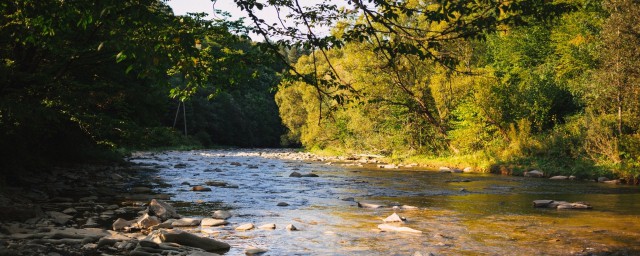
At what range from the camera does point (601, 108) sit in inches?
902

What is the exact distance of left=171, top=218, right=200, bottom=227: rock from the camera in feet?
31.2

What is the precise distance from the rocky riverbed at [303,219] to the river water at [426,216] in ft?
0.09

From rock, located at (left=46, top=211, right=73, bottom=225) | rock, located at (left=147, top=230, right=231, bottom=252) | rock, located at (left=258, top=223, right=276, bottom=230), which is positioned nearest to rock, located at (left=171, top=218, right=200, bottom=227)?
rock, located at (left=258, top=223, right=276, bottom=230)

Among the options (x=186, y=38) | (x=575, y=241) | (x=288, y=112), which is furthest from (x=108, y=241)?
(x=288, y=112)

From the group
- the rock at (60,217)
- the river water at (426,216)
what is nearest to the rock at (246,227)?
the river water at (426,216)

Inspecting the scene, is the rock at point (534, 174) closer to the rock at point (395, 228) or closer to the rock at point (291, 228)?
the rock at point (395, 228)

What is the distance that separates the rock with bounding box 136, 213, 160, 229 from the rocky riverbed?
Answer: 19 mm

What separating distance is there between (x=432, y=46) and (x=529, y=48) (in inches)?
1528

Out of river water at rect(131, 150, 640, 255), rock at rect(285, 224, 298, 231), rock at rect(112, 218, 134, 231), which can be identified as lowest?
river water at rect(131, 150, 640, 255)

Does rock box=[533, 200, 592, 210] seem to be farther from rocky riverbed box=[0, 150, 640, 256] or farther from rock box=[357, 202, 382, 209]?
rock box=[357, 202, 382, 209]

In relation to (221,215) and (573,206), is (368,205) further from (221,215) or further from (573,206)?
(573,206)

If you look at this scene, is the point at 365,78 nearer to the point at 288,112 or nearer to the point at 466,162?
the point at 466,162

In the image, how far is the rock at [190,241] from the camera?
7.66 metres

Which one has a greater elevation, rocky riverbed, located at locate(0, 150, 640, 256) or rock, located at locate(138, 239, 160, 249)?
rock, located at locate(138, 239, 160, 249)
